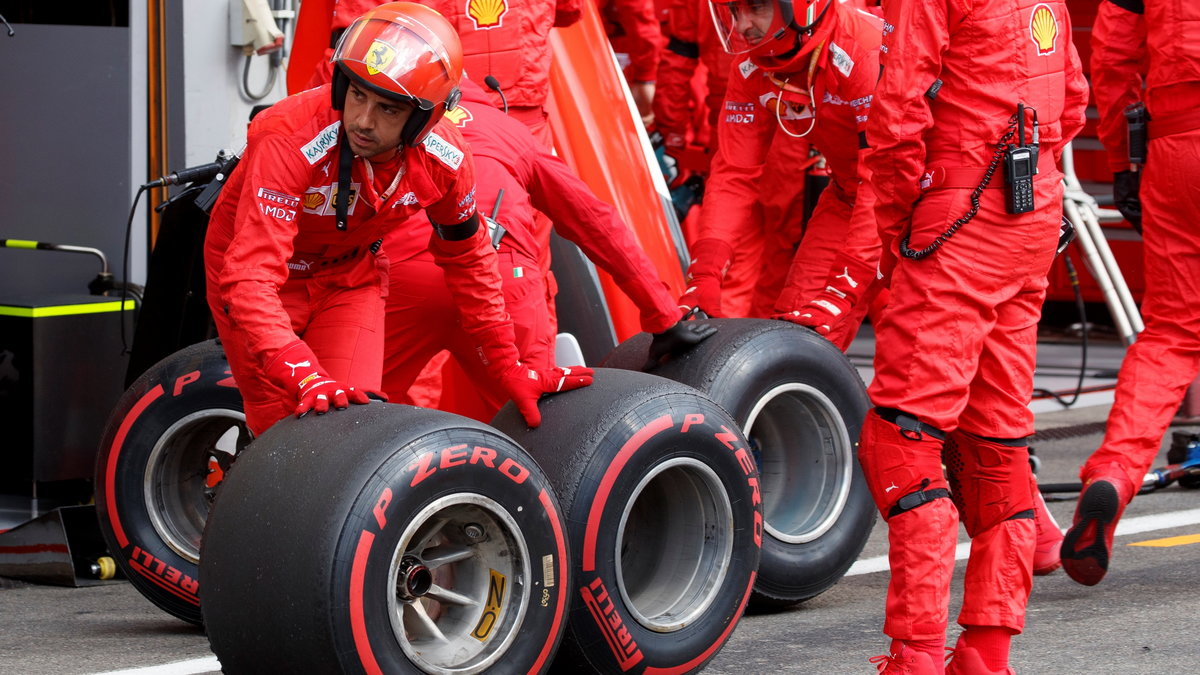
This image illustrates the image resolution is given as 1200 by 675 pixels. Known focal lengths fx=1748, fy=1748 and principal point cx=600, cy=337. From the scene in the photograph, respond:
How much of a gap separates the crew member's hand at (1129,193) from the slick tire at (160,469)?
3021mm

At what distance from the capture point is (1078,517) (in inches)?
204

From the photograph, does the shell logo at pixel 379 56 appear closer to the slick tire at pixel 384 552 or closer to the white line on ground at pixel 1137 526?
the slick tire at pixel 384 552

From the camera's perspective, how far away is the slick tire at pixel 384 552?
373 cm

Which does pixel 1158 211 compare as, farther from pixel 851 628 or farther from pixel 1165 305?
pixel 851 628

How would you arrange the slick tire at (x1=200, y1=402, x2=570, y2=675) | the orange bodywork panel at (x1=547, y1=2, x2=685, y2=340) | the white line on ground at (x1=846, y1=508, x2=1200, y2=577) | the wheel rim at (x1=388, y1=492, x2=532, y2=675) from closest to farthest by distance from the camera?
the slick tire at (x1=200, y1=402, x2=570, y2=675) → the wheel rim at (x1=388, y1=492, x2=532, y2=675) → the white line on ground at (x1=846, y1=508, x2=1200, y2=577) → the orange bodywork panel at (x1=547, y1=2, x2=685, y2=340)

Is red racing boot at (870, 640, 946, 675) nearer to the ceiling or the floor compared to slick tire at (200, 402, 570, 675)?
nearer to the floor

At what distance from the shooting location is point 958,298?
422cm

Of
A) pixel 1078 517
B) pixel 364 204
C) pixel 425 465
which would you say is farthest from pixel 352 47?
pixel 1078 517

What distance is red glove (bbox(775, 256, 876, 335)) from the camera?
578 centimetres

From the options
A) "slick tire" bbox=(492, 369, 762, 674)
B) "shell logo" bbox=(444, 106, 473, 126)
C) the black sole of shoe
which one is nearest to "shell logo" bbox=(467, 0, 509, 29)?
"shell logo" bbox=(444, 106, 473, 126)

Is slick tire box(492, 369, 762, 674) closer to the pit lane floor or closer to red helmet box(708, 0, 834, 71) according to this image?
the pit lane floor

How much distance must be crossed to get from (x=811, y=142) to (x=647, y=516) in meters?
1.96

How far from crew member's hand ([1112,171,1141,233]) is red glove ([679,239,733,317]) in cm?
133

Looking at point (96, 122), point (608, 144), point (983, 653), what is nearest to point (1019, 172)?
point (983, 653)
